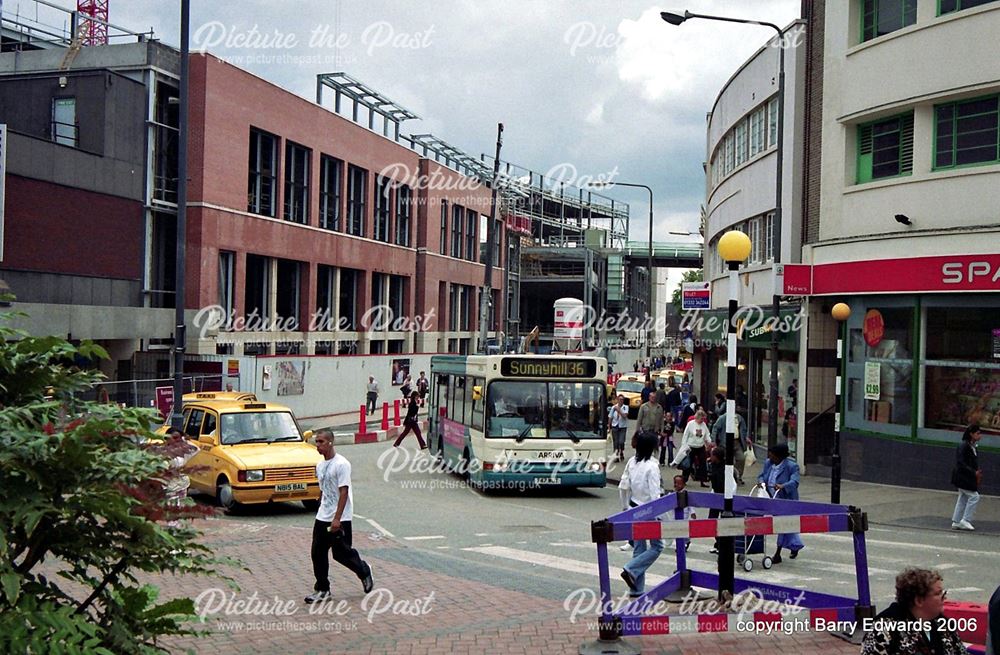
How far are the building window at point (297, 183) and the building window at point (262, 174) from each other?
1.30 m

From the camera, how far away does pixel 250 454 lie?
1614 cm

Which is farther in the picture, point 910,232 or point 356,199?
point 356,199

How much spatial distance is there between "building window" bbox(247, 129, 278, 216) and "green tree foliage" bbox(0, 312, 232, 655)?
36217 millimetres


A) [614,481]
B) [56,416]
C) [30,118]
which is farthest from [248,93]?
[56,416]

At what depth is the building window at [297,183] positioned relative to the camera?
145 ft

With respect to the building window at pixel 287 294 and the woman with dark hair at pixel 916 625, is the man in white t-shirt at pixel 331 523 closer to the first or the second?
the woman with dark hair at pixel 916 625

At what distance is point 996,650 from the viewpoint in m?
5.40

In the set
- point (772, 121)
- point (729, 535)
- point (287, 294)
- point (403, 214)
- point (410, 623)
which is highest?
point (403, 214)

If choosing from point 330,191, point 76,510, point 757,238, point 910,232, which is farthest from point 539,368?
point 330,191

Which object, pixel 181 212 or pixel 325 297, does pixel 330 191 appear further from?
pixel 181 212

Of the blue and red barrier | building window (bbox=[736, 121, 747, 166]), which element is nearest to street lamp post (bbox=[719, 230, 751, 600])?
the blue and red barrier

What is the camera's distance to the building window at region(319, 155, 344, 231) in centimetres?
4728

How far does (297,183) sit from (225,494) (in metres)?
30.5

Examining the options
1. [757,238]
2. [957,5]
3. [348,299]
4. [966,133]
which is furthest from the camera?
[348,299]
